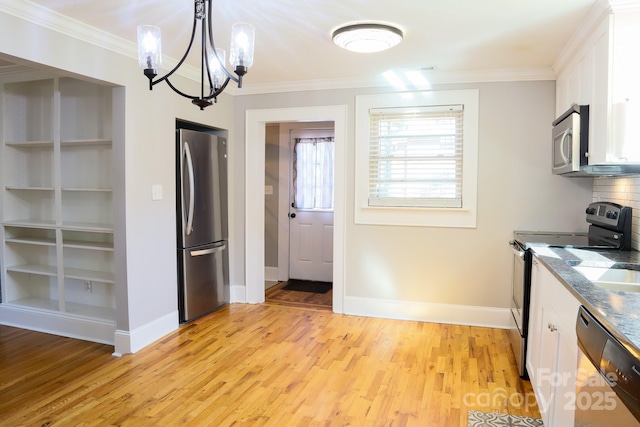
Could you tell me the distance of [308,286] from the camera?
5.45 meters

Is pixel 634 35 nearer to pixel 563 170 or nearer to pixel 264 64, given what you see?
pixel 563 170

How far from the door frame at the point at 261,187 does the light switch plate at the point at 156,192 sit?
116 centimetres

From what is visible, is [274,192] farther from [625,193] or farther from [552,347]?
[552,347]

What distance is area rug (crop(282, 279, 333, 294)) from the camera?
17.3ft

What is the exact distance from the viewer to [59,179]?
3504mm

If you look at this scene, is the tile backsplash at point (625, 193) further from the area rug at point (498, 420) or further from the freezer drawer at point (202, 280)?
the freezer drawer at point (202, 280)

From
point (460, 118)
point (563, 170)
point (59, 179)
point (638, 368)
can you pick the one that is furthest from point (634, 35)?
point (59, 179)

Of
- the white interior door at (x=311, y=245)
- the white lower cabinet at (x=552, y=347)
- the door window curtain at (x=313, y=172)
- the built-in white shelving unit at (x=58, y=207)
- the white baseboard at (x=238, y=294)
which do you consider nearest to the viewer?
the white lower cabinet at (x=552, y=347)

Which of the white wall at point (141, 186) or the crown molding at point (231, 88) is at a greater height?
the crown molding at point (231, 88)

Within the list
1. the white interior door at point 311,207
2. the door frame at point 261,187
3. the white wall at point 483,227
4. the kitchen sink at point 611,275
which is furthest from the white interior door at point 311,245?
the kitchen sink at point 611,275

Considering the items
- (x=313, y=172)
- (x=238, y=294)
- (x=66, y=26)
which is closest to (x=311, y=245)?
(x=313, y=172)

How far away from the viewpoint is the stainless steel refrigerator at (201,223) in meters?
3.80

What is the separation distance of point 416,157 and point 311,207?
78.1 inches

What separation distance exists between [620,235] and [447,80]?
1.94 meters
